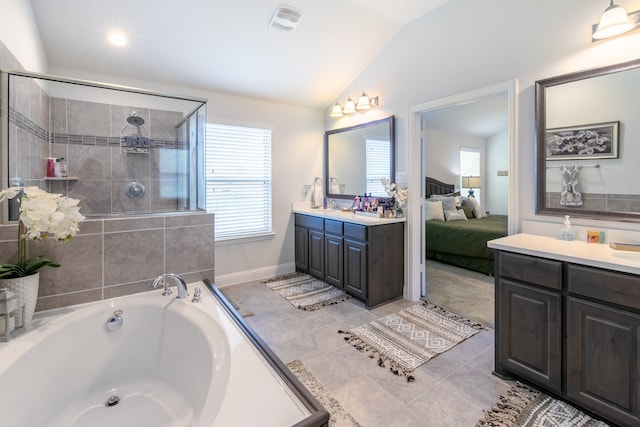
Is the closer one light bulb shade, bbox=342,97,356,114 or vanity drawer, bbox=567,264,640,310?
vanity drawer, bbox=567,264,640,310

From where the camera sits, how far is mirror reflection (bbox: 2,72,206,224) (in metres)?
2.55

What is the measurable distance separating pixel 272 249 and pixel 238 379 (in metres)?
2.87

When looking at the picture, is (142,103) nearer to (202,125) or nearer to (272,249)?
(202,125)

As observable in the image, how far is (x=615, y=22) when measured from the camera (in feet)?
5.58

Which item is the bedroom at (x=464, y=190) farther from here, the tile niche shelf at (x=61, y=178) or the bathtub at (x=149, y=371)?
the tile niche shelf at (x=61, y=178)

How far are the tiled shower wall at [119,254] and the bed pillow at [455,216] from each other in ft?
13.1

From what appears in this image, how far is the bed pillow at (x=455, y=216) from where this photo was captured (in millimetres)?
5016

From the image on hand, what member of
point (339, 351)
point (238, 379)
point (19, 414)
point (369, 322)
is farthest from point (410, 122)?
point (19, 414)

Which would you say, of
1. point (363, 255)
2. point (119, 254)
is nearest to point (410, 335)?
point (363, 255)

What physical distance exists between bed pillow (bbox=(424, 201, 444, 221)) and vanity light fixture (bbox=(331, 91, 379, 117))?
7.40ft

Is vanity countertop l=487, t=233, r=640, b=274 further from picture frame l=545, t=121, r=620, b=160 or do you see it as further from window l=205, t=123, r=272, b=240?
window l=205, t=123, r=272, b=240

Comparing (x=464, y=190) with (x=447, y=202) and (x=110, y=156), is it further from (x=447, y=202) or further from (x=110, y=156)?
(x=110, y=156)

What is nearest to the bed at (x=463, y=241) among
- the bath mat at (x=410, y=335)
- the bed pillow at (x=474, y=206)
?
the bed pillow at (x=474, y=206)

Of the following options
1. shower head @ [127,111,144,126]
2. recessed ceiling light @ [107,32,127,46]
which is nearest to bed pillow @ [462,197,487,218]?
shower head @ [127,111,144,126]
